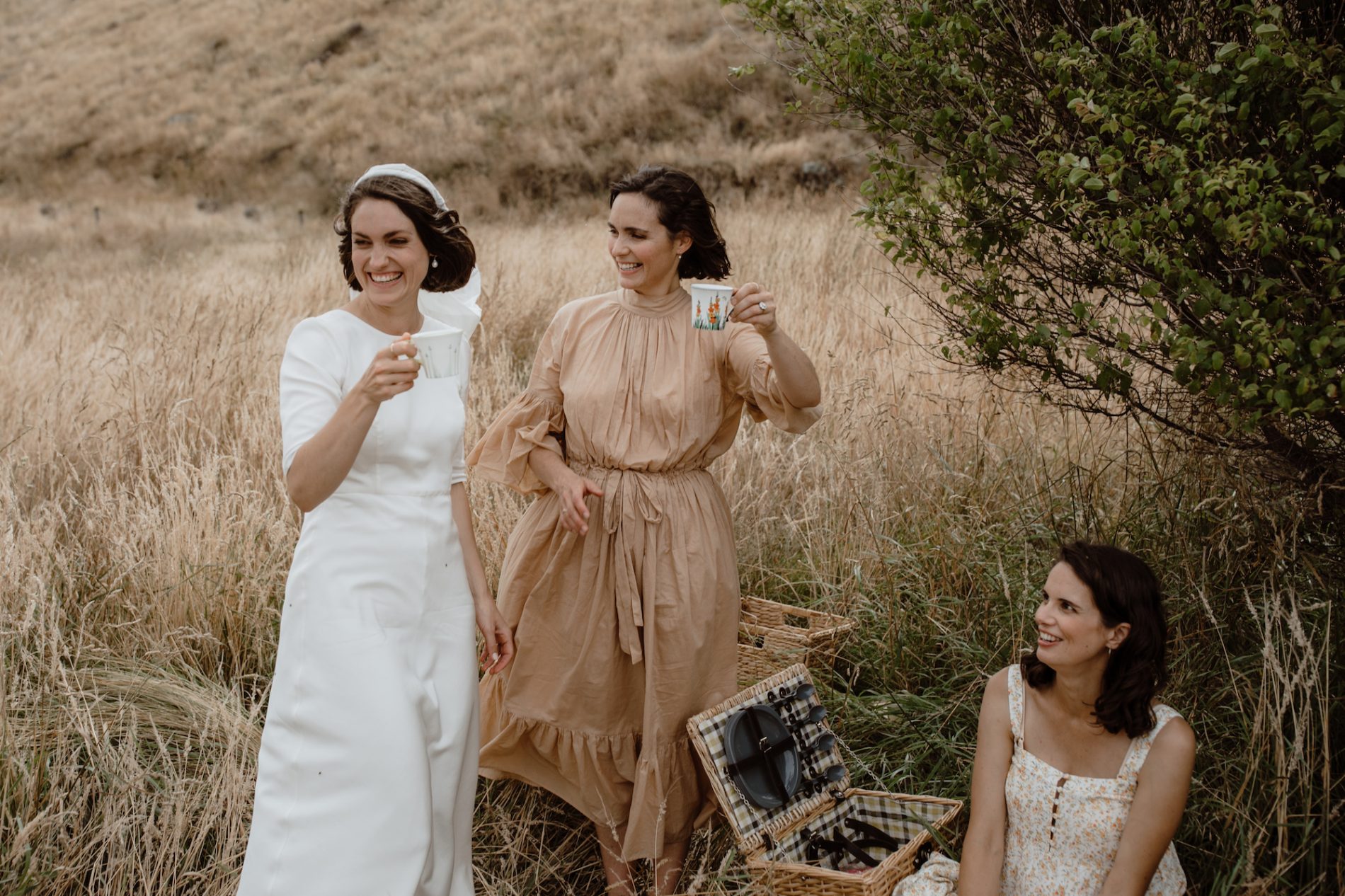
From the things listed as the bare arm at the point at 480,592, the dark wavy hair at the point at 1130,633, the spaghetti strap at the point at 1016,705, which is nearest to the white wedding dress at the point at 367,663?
the bare arm at the point at 480,592

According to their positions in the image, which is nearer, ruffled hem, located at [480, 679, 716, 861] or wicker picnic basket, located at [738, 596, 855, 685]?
ruffled hem, located at [480, 679, 716, 861]

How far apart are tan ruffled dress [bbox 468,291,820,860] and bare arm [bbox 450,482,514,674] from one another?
0.96ft

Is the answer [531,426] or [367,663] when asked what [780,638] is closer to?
[531,426]

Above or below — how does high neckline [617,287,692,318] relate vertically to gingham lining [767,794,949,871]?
above

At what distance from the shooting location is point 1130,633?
8.48 feet

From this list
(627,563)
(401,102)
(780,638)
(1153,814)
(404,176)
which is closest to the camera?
(1153,814)

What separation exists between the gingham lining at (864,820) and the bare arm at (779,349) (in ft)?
4.01

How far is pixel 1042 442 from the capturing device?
4723mm

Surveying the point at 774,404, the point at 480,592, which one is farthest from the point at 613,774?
the point at 774,404

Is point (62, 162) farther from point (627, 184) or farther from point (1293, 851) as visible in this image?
point (1293, 851)

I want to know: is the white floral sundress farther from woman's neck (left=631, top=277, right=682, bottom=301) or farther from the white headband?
the white headband

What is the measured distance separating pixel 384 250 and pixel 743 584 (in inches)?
98.5

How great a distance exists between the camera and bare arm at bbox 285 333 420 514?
7.60 feet

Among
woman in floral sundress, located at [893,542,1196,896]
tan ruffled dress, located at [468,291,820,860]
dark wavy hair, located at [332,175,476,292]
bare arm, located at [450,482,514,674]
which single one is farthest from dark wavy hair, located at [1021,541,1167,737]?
dark wavy hair, located at [332,175,476,292]
